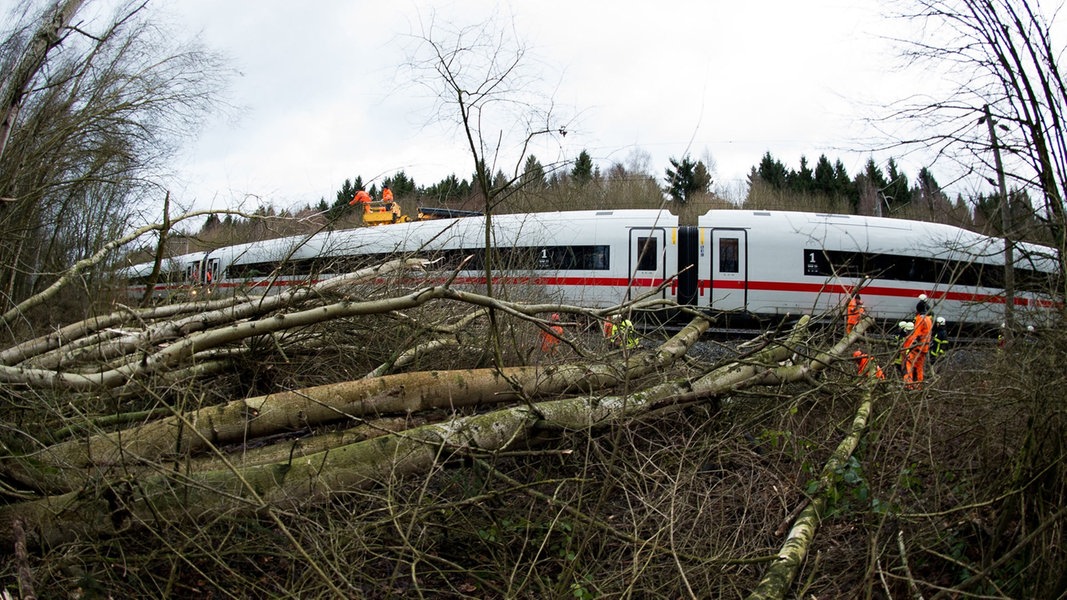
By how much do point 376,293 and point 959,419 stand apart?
458 cm

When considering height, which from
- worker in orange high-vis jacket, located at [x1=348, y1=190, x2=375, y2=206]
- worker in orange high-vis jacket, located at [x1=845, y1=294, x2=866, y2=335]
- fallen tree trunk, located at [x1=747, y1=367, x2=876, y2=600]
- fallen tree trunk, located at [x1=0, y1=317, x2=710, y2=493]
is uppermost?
worker in orange high-vis jacket, located at [x1=348, y1=190, x2=375, y2=206]

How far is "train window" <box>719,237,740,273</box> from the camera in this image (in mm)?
15609

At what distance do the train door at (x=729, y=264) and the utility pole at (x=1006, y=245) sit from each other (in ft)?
33.0

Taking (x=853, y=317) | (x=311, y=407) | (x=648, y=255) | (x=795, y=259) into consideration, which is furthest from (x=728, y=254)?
(x=311, y=407)

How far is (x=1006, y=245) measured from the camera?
504cm

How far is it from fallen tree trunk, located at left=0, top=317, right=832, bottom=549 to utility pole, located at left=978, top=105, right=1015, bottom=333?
1629 millimetres

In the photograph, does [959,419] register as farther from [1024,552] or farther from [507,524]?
[507,524]

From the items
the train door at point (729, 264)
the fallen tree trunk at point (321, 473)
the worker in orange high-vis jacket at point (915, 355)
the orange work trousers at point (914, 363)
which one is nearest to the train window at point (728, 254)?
the train door at point (729, 264)

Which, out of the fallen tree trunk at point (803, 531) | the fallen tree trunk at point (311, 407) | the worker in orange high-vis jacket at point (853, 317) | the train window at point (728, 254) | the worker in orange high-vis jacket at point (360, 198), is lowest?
the fallen tree trunk at point (803, 531)

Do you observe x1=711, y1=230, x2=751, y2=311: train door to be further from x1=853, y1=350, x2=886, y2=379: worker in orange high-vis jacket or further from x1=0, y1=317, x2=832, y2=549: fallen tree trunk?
x1=0, y1=317, x2=832, y2=549: fallen tree trunk

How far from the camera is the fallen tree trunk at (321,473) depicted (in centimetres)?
377

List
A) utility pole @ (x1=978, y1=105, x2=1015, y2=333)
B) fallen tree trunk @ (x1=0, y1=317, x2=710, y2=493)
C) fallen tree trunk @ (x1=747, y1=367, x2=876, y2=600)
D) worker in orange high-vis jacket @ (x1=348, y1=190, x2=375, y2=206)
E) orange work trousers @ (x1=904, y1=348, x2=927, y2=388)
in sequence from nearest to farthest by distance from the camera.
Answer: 1. fallen tree trunk @ (x1=747, y1=367, x2=876, y2=600)
2. fallen tree trunk @ (x1=0, y1=317, x2=710, y2=493)
3. utility pole @ (x1=978, y1=105, x2=1015, y2=333)
4. orange work trousers @ (x1=904, y1=348, x2=927, y2=388)
5. worker in orange high-vis jacket @ (x1=348, y1=190, x2=375, y2=206)

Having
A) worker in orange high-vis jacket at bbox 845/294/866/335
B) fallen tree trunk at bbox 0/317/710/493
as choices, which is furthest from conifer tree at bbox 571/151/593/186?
worker in orange high-vis jacket at bbox 845/294/866/335

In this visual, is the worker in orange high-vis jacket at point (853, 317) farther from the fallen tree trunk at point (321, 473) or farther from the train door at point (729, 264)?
the train door at point (729, 264)
